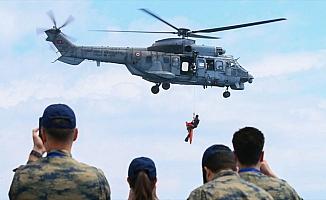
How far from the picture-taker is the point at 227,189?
584cm

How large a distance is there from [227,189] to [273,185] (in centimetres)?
95

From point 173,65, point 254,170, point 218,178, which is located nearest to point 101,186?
point 218,178

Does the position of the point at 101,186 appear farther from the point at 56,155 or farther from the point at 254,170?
the point at 254,170

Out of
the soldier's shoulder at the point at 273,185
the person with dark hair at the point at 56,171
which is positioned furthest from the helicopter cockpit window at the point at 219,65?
the person with dark hair at the point at 56,171

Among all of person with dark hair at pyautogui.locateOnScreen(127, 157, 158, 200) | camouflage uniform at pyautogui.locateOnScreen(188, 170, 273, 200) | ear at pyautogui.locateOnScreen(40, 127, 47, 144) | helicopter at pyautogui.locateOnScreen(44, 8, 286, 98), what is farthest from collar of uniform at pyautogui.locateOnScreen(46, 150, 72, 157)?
helicopter at pyautogui.locateOnScreen(44, 8, 286, 98)

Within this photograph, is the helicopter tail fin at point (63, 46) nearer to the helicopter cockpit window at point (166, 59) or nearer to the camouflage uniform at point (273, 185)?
the helicopter cockpit window at point (166, 59)

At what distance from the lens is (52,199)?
5855mm

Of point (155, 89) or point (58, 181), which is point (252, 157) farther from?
point (155, 89)

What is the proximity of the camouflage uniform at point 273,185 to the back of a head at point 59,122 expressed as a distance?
1539 mm

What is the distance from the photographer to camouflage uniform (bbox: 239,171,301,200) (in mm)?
6547

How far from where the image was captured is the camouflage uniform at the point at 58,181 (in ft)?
19.2

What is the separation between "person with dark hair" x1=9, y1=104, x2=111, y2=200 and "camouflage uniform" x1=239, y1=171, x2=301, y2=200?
128 centimetres

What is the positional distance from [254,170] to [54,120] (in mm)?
1778

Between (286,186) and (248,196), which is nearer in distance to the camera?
(248,196)
